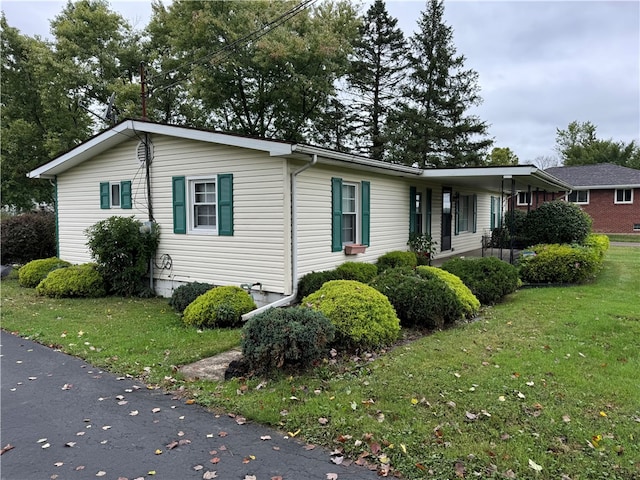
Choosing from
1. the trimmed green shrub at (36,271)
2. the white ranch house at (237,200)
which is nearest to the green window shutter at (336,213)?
the white ranch house at (237,200)

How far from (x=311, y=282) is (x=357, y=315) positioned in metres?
2.39

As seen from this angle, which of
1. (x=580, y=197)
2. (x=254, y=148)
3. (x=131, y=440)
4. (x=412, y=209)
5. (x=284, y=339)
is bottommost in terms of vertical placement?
(x=131, y=440)

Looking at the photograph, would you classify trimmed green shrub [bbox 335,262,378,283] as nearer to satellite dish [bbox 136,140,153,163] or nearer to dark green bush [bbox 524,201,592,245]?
satellite dish [bbox 136,140,153,163]

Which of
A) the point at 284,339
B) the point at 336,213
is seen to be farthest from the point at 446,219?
the point at 284,339

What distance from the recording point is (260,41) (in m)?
18.9

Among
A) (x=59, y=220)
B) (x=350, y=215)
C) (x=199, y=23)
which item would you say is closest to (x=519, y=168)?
(x=350, y=215)

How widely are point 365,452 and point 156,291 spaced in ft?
26.3

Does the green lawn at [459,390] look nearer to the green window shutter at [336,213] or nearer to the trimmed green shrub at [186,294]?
the trimmed green shrub at [186,294]

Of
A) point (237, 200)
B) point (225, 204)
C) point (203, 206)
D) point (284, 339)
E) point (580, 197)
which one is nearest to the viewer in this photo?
point (284, 339)

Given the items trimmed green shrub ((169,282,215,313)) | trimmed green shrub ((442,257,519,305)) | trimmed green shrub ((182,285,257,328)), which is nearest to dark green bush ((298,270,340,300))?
trimmed green shrub ((182,285,257,328))

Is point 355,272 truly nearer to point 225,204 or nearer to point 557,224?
point 225,204

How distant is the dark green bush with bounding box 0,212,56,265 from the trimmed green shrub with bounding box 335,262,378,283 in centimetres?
1069

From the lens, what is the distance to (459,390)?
423 cm

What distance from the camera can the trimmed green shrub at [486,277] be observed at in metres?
8.42
